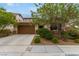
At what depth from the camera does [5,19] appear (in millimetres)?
5988

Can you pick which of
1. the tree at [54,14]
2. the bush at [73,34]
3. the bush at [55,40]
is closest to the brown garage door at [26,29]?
the tree at [54,14]

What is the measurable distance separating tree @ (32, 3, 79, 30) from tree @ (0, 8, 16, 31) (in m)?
0.64

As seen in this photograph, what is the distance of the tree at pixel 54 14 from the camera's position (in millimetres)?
5590

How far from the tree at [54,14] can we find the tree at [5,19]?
2.11 feet

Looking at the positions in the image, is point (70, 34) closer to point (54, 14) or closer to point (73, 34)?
point (73, 34)

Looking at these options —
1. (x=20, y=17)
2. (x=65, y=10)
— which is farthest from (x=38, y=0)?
(x=65, y=10)

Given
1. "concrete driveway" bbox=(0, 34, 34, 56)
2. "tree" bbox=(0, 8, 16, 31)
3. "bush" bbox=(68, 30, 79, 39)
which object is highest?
"tree" bbox=(0, 8, 16, 31)

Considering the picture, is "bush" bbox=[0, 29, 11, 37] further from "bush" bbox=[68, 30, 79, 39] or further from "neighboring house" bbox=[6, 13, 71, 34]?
"bush" bbox=[68, 30, 79, 39]

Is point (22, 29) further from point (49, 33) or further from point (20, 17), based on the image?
point (49, 33)

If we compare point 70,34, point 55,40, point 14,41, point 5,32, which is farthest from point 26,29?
point 70,34

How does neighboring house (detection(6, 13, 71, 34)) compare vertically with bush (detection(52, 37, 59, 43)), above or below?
above

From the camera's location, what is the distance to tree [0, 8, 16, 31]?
5539 mm

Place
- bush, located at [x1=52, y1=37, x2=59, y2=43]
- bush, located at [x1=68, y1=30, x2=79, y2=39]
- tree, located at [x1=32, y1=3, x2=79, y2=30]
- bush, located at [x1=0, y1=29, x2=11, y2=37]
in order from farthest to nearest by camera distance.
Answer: bush, located at [x1=52, y1=37, x2=59, y2=43]
tree, located at [x1=32, y1=3, x2=79, y2=30]
bush, located at [x1=68, y1=30, x2=79, y2=39]
bush, located at [x1=0, y1=29, x2=11, y2=37]

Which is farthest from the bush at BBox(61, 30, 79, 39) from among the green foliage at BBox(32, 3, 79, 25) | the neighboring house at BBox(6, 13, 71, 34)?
the green foliage at BBox(32, 3, 79, 25)
